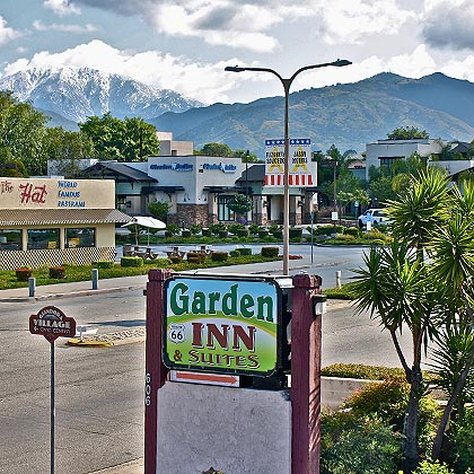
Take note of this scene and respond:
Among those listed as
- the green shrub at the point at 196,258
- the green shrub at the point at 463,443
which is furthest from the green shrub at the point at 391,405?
the green shrub at the point at 196,258

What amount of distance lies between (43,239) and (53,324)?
35.9 meters

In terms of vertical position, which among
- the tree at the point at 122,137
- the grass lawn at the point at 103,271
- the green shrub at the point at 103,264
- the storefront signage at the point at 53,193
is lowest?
the grass lawn at the point at 103,271

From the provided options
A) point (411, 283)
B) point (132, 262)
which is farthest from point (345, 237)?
point (411, 283)

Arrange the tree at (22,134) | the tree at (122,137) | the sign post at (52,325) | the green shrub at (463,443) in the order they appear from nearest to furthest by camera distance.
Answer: the green shrub at (463,443) → the sign post at (52,325) → the tree at (22,134) → the tree at (122,137)

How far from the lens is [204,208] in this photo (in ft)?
298

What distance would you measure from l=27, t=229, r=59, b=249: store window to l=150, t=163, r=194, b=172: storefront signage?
41.5 meters

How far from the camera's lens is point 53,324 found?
40.5 feet

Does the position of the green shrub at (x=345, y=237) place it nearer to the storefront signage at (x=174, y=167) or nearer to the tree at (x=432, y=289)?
the storefront signage at (x=174, y=167)

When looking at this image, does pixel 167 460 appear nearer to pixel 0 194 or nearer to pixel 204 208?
pixel 0 194

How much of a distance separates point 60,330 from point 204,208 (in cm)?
7861

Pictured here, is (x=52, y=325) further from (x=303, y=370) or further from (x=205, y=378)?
(x=303, y=370)

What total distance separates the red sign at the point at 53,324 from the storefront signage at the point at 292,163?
18.4 m

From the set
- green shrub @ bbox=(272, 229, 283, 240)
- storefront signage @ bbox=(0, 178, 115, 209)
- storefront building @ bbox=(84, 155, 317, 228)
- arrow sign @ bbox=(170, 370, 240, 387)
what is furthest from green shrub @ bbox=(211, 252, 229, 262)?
arrow sign @ bbox=(170, 370, 240, 387)

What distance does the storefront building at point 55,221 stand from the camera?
148 ft
